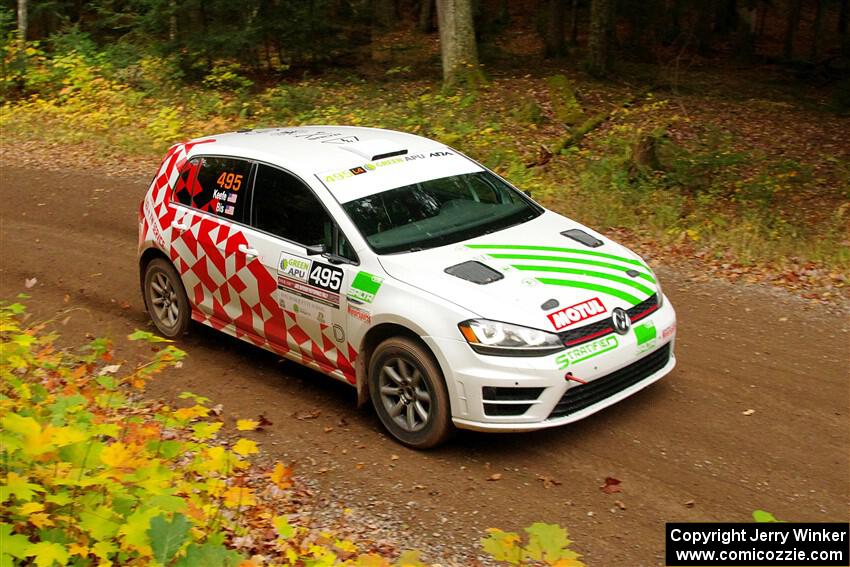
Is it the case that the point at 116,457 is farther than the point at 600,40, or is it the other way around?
the point at 600,40

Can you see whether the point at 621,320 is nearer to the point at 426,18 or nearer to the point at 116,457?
the point at 116,457

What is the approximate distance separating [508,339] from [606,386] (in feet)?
2.72

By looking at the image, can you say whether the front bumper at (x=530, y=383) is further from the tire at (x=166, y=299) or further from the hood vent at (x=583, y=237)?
the tire at (x=166, y=299)

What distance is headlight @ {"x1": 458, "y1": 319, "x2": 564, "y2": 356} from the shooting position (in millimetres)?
5828

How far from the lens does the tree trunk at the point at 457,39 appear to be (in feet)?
57.7

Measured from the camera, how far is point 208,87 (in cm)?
1962

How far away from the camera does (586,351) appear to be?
591 centimetres

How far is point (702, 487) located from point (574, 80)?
541 inches

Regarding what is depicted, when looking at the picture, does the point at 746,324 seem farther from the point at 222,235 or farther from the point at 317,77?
the point at 317,77

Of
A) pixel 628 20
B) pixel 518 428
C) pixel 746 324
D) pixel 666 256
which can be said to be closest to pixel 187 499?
pixel 518 428

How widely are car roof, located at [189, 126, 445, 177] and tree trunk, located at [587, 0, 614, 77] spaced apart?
36.7 feet

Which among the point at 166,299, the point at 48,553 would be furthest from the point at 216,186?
the point at 48,553

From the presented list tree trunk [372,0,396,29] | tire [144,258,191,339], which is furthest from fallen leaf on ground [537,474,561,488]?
tree trunk [372,0,396,29]

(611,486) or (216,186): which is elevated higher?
(216,186)
